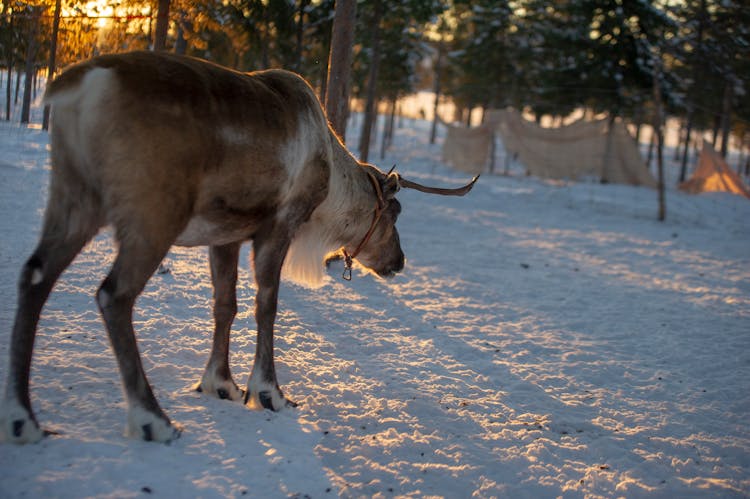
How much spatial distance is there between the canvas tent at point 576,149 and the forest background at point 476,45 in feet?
6.39

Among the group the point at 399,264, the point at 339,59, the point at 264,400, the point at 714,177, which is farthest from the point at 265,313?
the point at 714,177

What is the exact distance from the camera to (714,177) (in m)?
17.3

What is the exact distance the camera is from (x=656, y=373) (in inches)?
178

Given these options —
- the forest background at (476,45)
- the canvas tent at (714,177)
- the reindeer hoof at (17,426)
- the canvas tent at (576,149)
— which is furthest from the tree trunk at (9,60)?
the canvas tent at (714,177)

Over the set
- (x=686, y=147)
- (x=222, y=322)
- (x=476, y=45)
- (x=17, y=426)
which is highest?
(x=476, y=45)

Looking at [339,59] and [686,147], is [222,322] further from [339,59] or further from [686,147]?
[686,147]

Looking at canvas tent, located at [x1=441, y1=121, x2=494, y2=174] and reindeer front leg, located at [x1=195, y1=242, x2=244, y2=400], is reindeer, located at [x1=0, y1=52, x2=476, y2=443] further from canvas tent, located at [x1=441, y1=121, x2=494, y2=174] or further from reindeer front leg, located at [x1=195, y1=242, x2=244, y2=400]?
canvas tent, located at [x1=441, y1=121, x2=494, y2=174]

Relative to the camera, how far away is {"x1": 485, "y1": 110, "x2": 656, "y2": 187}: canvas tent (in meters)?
18.5

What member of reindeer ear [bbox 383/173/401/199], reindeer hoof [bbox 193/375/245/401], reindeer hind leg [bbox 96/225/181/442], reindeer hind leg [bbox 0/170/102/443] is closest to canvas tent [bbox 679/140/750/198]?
reindeer ear [bbox 383/173/401/199]

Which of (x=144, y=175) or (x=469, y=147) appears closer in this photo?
(x=144, y=175)

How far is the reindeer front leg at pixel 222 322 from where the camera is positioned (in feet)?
10.7

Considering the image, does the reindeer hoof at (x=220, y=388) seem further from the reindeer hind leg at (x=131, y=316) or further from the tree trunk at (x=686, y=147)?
the tree trunk at (x=686, y=147)

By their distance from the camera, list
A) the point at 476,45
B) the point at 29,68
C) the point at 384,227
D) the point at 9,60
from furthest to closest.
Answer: the point at 476,45 < the point at 29,68 < the point at 9,60 < the point at 384,227

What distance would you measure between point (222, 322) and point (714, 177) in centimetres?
1797
